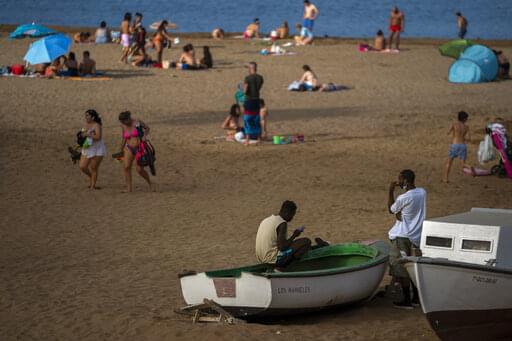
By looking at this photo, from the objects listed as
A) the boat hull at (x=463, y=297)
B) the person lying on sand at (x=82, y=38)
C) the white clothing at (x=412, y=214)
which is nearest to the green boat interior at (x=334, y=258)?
the white clothing at (x=412, y=214)

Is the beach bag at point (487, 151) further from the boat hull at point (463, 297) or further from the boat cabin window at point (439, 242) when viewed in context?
the boat hull at point (463, 297)

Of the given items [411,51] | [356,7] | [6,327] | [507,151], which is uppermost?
[356,7]

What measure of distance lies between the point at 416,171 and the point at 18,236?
757cm

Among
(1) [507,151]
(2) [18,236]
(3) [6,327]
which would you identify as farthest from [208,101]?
(3) [6,327]

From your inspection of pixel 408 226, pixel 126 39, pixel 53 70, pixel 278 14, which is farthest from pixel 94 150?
pixel 278 14

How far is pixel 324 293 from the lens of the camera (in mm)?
10320

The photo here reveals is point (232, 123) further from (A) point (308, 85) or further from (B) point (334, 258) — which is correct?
(B) point (334, 258)

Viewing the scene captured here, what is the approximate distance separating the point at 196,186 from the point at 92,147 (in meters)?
1.88

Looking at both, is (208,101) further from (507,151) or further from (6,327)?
(6,327)

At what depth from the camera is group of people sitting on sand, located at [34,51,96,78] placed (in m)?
28.2

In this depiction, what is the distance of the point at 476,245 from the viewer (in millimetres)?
10125

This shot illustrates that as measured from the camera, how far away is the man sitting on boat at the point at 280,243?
10.9 meters

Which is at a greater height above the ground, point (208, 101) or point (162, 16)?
point (162, 16)

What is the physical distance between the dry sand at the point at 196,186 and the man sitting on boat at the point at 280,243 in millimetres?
665
